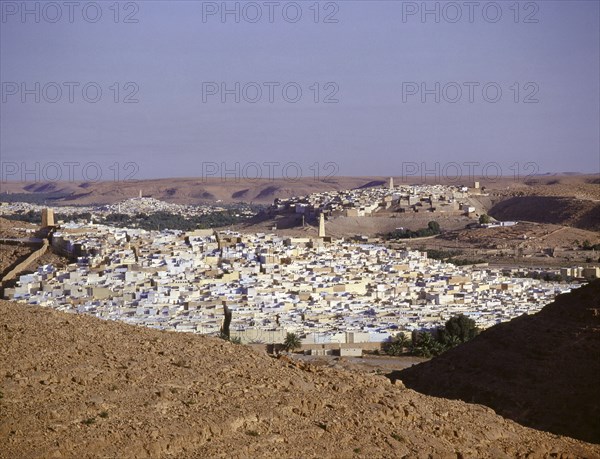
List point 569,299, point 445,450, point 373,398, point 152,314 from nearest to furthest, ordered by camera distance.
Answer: point 445,450 < point 373,398 < point 569,299 < point 152,314

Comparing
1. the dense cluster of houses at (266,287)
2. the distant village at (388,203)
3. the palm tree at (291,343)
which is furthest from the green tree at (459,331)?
the distant village at (388,203)

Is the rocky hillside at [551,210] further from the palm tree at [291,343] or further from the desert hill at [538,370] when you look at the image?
the desert hill at [538,370]

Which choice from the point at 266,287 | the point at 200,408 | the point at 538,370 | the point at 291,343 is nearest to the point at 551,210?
the point at 266,287

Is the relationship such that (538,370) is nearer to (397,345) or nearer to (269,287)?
(397,345)

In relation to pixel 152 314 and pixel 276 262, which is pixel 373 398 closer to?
pixel 152 314

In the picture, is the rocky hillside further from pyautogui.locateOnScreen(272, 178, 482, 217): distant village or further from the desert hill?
the desert hill

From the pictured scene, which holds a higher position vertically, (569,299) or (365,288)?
(569,299)

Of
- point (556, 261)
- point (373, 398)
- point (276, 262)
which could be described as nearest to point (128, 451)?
point (373, 398)
